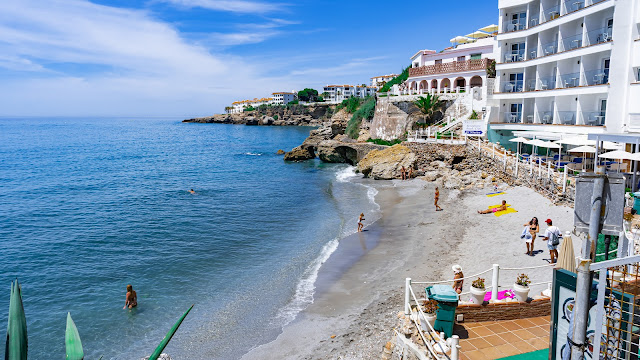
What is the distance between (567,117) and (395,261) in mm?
17771

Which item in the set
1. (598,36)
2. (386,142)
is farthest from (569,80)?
(386,142)

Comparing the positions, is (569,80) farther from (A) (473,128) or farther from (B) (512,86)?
(A) (473,128)

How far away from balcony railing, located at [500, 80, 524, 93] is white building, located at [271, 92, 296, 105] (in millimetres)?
163924

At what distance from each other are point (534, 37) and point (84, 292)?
34238 mm

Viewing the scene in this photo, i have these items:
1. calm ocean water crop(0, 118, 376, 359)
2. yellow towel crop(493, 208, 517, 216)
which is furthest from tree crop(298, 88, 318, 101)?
yellow towel crop(493, 208, 517, 216)

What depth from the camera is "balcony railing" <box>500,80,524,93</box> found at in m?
33.4

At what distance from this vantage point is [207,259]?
64.5ft

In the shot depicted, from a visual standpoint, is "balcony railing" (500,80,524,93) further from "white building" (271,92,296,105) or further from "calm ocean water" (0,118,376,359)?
"white building" (271,92,296,105)

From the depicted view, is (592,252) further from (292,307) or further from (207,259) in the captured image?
(207,259)

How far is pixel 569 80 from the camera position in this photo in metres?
27.1

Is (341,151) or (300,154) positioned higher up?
(341,151)

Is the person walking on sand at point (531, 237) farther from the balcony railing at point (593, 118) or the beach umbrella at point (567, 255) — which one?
the balcony railing at point (593, 118)

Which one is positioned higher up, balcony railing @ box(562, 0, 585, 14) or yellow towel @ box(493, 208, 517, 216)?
balcony railing @ box(562, 0, 585, 14)

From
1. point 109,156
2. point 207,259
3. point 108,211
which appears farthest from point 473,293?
point 109,156
